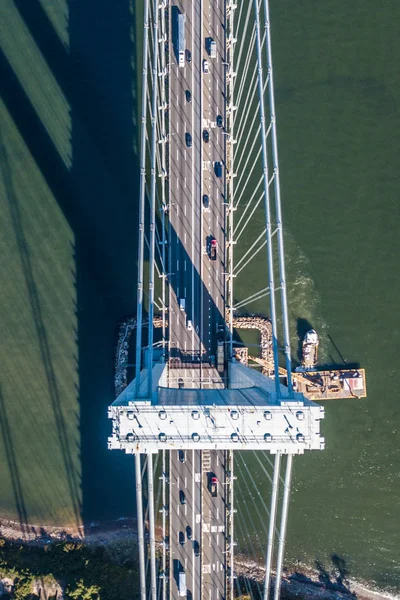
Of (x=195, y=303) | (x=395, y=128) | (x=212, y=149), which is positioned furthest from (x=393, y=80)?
(x=195, y=303)

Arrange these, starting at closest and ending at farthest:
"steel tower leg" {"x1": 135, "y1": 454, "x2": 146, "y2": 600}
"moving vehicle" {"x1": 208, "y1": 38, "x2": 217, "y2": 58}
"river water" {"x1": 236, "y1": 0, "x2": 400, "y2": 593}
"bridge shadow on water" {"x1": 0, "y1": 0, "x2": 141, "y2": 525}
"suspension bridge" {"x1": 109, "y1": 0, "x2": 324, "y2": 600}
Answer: "steel tower leg" {"x1": 135, "y1": 454, "x2": 146, "y2": 600}, "suspension bridge" {"x1": 109, "y1": 0, "x2": 324, "y2": 600}, "moving vehicle" {"x1": 208, "y1": 38, "x2": 217, "y2": 58}, "river water" {"x1": 236, "y1": 0, "x2": 400, "y2": 593}, "bridge shadow on water" {"x1": 0, "y1": 0, "x2": 141, "y2": 525}

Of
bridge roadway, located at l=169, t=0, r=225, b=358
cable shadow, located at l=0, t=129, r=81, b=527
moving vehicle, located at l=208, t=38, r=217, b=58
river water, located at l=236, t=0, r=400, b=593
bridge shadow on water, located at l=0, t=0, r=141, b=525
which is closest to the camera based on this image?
moving vehicle, located at l=208, t=38, r=217, b=58

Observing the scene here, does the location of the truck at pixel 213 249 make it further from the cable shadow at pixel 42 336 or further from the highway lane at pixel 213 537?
the cable shadow at pixel 42 336

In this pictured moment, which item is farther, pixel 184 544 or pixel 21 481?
pixel 21 481

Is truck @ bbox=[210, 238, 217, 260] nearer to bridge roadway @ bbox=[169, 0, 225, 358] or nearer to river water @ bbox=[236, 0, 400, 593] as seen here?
bridge roadway @ bbox=[169, 0, 225, 358]

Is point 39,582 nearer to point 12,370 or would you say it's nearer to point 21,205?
point 12,370

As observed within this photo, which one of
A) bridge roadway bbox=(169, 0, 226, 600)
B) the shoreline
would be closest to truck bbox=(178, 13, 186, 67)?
bridge roadway bbox=(169, 0, 226, 600)
